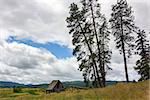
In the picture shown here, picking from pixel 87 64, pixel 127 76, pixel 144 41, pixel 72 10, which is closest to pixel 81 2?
pixel 72 10

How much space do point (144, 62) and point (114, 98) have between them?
45.8 meters

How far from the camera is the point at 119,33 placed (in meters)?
48.0

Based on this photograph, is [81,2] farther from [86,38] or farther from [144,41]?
[144,41]

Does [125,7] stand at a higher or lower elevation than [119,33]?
higher

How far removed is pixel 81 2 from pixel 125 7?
19.9ft

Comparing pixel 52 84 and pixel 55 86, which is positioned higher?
pixel 52 84

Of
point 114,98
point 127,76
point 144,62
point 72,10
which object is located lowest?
point 114,98

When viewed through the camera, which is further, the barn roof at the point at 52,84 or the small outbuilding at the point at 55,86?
A: the barn roof at the point at 52,84

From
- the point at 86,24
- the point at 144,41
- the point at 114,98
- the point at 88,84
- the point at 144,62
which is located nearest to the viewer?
the point at 114,98

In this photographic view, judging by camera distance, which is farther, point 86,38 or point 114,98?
point 86,38

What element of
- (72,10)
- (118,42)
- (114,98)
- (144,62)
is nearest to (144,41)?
(144,62)

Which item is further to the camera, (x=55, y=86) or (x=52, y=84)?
(x=52, y=84)

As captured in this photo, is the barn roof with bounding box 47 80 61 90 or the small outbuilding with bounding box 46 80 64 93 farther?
the barn roof with bounding box 47 80 61 90

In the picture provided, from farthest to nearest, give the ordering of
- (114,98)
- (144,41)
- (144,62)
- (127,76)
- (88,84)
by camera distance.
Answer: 1. (144,62)
2. (144,41)
3. (88,84)
4. (127,76)
5. (114,98)
